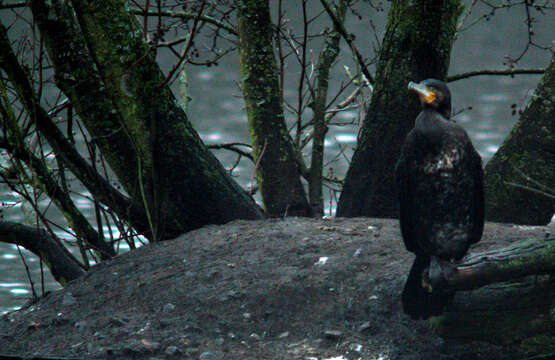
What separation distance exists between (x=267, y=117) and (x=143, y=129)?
3.48ft

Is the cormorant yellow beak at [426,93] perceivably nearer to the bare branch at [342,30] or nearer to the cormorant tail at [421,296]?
the cormorant tail at [421,296]

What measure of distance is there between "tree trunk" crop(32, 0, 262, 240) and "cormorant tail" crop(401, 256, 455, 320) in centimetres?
174

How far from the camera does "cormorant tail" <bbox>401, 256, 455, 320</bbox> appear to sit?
3.07 meters

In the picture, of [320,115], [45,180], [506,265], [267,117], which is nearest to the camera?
[506,265]

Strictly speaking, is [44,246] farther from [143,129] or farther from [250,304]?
[250,304]

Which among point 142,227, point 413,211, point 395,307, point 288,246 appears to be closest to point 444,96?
point 413,211

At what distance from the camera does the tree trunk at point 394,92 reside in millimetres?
4363

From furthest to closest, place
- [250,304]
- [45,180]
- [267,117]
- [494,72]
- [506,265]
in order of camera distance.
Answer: [494,72], [267,117], [45,180], [250,304], [506,265]

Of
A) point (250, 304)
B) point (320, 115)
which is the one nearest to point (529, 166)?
point (320, 115)

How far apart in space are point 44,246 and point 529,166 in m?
3.19

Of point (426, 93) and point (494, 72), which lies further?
point (494, 72)

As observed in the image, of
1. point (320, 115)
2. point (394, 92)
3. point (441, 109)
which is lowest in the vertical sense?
point (441, 109)

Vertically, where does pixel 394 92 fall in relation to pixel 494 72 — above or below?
below

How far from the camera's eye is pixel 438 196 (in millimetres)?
3139
